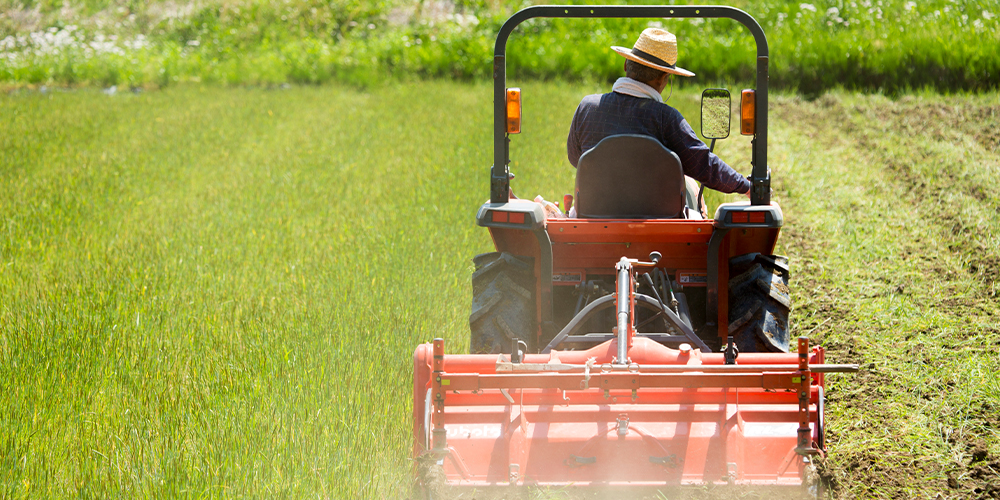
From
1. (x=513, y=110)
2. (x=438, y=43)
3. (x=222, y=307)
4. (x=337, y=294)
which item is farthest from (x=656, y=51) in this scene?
(x=438, y=43)

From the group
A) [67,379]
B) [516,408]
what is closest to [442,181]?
[67,379]

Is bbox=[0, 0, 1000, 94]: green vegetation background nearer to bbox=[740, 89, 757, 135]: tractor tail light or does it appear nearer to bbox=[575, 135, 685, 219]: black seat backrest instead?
A: bbox=[740, 89, 757, 135]: tractor tail light

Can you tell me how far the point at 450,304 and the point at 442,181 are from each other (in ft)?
14.1

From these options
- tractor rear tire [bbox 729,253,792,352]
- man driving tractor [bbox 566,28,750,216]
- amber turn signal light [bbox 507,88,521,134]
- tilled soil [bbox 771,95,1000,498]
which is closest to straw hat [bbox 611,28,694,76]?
man driving tractor [bbox 566,28,750,216]

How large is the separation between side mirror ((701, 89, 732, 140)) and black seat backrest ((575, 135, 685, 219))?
0.75ft

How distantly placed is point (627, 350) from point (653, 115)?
133 centimetres

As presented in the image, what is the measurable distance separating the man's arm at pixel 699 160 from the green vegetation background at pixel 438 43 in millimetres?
11450

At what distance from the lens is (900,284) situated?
601 centimetres

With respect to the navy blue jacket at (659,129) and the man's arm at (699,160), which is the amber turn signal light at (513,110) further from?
the man's arm at (699,160)

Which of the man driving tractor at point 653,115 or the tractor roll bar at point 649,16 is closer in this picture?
the tractor roll bar at point 649,16

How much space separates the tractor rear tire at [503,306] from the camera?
13.6 ft

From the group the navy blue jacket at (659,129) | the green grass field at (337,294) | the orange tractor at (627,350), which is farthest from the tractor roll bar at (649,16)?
the green grass field at (337,294)

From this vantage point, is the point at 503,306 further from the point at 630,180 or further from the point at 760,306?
the point at 760,306

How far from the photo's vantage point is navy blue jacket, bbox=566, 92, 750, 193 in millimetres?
4090
